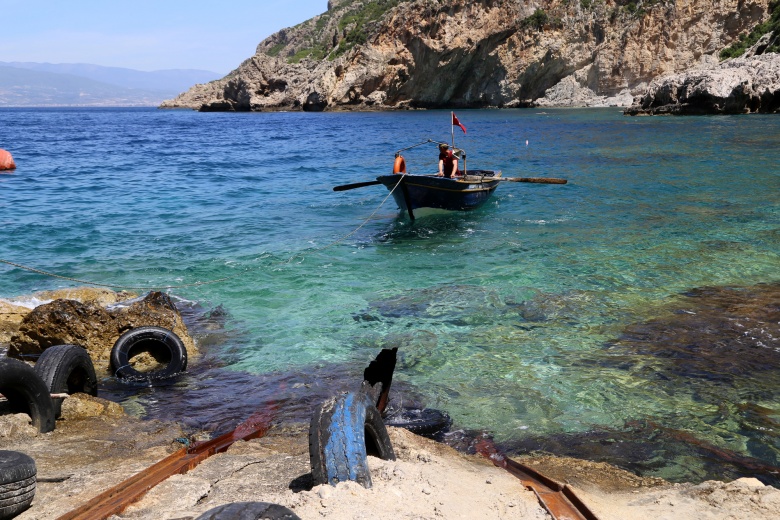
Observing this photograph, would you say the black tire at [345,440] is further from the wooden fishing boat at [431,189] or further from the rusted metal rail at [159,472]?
the wooden fishing boat at [431,189]

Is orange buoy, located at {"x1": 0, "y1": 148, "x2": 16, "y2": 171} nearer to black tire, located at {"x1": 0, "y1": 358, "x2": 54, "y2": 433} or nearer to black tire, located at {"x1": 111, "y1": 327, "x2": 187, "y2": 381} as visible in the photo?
black tire, located at {"x1": 111, "y1": 327, "x2": 187, "y2": 381}

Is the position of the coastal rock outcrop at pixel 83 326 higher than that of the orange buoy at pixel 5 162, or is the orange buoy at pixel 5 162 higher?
the orange buoy at pixel 5 162

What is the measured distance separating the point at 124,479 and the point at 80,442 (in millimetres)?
1224

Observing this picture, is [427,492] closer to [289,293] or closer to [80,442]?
[80,442]

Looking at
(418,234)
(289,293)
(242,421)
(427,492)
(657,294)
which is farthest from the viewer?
(418,234)

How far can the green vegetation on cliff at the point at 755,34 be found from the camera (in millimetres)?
58578

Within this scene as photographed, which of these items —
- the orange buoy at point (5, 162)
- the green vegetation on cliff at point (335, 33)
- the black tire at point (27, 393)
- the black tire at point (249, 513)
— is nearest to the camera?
the black tire at point (249, 513)

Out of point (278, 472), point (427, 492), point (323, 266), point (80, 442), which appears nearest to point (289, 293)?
point (323, 266)

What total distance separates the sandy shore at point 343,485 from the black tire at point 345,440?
118 millimetres

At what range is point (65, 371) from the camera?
6.23 meters

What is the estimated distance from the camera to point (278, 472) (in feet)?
14.7

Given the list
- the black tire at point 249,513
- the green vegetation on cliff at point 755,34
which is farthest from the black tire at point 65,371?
the green vegetation on cliff at point 755,34

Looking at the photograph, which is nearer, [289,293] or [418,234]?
[289,293]

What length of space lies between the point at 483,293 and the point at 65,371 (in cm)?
631
